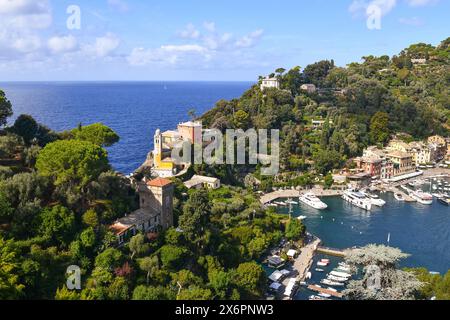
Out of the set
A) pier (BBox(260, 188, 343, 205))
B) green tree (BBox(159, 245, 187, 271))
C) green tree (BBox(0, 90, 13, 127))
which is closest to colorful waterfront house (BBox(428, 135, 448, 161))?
pier (BBox(260, 188, 343, 205))

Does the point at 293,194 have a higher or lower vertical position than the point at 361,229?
higher

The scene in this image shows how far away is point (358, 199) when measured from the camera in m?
47.4

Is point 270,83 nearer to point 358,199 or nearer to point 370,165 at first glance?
point 370,165

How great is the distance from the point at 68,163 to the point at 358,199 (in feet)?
115

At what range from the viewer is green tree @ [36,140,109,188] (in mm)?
24828

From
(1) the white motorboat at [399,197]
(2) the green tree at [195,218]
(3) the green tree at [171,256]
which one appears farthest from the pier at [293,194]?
(3) the green tree at [171,256]

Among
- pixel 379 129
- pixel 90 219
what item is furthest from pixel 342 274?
pixel 379 129

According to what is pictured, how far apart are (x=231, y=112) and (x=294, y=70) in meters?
22.7

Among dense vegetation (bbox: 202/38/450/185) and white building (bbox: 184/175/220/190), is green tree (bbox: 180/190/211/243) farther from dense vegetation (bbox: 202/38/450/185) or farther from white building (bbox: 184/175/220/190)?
dense vegetation (bbox: 202/38/450/185)

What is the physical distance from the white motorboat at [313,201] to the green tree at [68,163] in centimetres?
2805

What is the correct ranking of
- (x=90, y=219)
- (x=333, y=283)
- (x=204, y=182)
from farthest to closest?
(x=204, y=182) < (x=333, y=283) < (x=90, y=219)

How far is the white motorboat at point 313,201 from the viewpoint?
45.5m

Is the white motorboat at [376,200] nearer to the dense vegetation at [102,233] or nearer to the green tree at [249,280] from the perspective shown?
the dense vegetation at [102,233]

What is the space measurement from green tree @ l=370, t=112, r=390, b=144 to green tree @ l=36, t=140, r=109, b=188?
5399 cm
